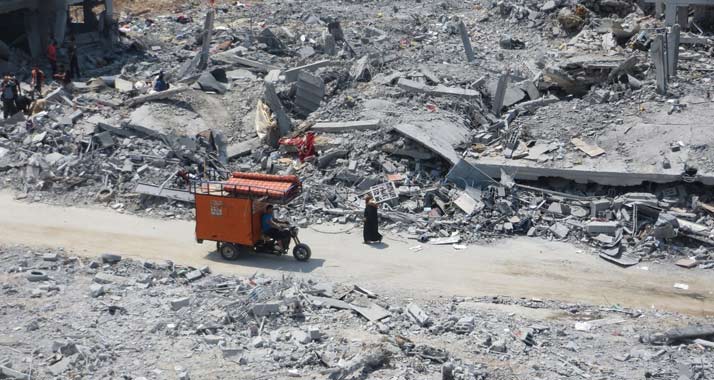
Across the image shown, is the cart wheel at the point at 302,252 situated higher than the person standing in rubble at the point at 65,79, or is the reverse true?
the person standing in rubble at the point at 65,79

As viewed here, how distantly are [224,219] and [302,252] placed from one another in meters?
1.43

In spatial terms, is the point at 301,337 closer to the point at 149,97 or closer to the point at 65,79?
the point at 149,97

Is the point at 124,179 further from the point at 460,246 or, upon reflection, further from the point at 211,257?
the point at 460,246

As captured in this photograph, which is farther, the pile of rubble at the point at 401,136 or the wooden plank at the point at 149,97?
the wooden plank at the point at 149,97

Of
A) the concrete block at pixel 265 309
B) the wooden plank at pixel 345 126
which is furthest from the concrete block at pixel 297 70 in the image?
the concrete block at pixel 265 309

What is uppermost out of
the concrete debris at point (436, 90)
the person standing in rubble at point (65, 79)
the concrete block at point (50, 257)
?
the concrete debris at point (436, 90)

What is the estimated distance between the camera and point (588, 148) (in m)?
19.5

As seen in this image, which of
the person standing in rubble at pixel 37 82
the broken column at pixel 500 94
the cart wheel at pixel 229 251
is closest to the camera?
the cart wheel at pixel 229 251

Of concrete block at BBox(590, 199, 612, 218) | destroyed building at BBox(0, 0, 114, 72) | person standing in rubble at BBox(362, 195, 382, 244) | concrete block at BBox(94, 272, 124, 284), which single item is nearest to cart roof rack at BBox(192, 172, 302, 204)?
person standing in rubble at BBox(362, 195, 382, 244)

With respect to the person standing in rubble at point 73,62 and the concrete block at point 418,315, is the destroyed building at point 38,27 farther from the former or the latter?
the concrete block at point 418,315

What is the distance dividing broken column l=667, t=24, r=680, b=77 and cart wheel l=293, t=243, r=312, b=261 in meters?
10.3

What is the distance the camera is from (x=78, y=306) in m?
13.9

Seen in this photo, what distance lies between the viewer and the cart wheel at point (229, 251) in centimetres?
1620

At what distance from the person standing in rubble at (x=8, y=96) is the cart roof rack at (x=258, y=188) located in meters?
7.46
